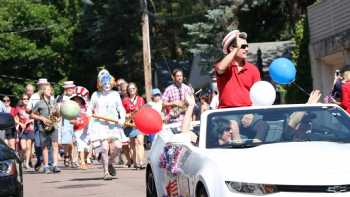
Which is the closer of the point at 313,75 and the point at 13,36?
the point at 313,75

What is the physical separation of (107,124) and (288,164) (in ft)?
29.6

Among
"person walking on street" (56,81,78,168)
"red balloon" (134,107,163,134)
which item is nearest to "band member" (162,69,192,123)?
"person walking on street" (56,81,78,168)

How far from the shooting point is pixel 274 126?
8.34 metres

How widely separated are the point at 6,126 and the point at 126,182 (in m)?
4.94

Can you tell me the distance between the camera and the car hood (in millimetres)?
6898

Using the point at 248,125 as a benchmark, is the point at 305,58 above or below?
above

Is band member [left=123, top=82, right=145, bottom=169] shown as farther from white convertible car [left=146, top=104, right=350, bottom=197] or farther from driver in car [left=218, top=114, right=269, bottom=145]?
driver in car [left=218, top=114, right=269, bottom=145]

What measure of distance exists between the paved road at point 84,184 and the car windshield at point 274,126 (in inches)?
182

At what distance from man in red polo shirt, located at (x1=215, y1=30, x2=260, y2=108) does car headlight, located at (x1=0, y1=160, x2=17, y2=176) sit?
244cm

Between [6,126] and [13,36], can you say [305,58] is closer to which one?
[6,126]

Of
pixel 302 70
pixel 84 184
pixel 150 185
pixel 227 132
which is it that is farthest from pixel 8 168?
pixel 302 70

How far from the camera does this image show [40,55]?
60.2m

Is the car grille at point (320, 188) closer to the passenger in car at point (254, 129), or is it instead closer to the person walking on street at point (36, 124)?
the passenger in car at point (254, 129)

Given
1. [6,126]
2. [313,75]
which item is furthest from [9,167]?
[313,75]
